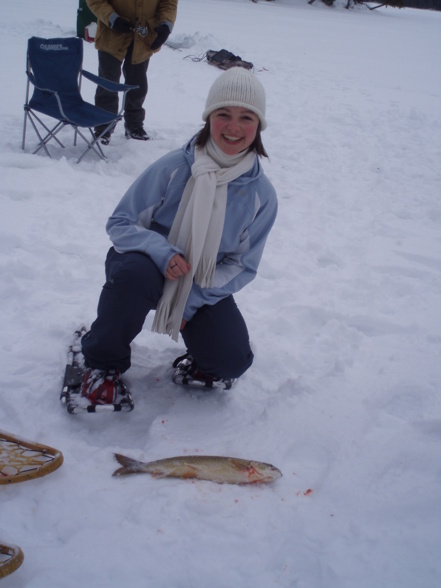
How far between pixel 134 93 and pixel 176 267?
4061 mm

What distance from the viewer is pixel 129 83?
552 centimetres

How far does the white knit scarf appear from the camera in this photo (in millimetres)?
2113

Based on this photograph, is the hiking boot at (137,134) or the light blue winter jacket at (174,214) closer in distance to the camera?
the light blue winter jacket at (174,214)

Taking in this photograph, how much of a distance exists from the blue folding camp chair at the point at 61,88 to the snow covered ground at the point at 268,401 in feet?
1.04

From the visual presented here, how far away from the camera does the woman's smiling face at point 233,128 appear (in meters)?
2.08

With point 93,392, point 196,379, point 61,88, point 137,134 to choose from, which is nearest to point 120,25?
point 61,88

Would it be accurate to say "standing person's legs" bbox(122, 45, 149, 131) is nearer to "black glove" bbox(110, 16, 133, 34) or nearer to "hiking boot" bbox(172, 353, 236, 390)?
"black glove" bbox(110, 16, 133, 34)

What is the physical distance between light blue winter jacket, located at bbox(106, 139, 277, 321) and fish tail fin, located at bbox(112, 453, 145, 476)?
673 millimetres

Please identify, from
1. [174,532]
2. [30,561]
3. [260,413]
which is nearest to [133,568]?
[174,532]

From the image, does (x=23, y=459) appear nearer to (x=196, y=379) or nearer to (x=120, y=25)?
(x=196, y=379)

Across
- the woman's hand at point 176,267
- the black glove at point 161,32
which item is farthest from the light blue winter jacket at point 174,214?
the black glove at point 161,32

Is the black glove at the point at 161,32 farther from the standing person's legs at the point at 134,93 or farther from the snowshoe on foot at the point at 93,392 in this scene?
the snowshoe on foot at the point at 93,392

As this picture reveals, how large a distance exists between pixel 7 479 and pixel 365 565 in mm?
1310

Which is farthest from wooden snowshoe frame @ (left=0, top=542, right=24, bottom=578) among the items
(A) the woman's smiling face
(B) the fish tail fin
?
(A) the woman's smiling face
